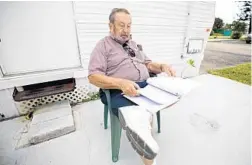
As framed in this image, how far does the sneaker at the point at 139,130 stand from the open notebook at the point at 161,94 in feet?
0.23

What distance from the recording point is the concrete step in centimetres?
167

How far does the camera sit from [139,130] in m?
0.94

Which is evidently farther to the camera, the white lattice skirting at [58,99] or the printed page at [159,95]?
the white lattice skirting at [58,99]

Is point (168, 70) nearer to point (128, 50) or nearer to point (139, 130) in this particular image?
point (128, 50)

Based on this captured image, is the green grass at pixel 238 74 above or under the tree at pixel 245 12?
under

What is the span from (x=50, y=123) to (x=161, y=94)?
4.83ft

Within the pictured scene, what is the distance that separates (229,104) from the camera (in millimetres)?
2486

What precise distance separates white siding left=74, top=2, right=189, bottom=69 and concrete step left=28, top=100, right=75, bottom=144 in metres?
0.83

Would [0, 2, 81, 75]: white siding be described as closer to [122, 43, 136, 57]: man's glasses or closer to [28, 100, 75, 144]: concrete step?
[28, 100, 75, 144]: concrete step

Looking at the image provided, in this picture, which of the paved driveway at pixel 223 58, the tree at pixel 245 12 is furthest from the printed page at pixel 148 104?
the tree at pixel 245 12

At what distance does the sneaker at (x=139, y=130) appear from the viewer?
2.81 ft

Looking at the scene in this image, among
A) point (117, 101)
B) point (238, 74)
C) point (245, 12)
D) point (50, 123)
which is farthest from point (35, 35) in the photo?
point (245, 12)

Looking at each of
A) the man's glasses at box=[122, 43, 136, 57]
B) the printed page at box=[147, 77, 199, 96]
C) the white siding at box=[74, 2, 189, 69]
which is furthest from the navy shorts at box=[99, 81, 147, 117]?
the white siding at box=[74, 2, 189, 69]

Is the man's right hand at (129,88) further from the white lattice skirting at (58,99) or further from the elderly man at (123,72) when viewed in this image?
the white lattice skirting at (58,99)
